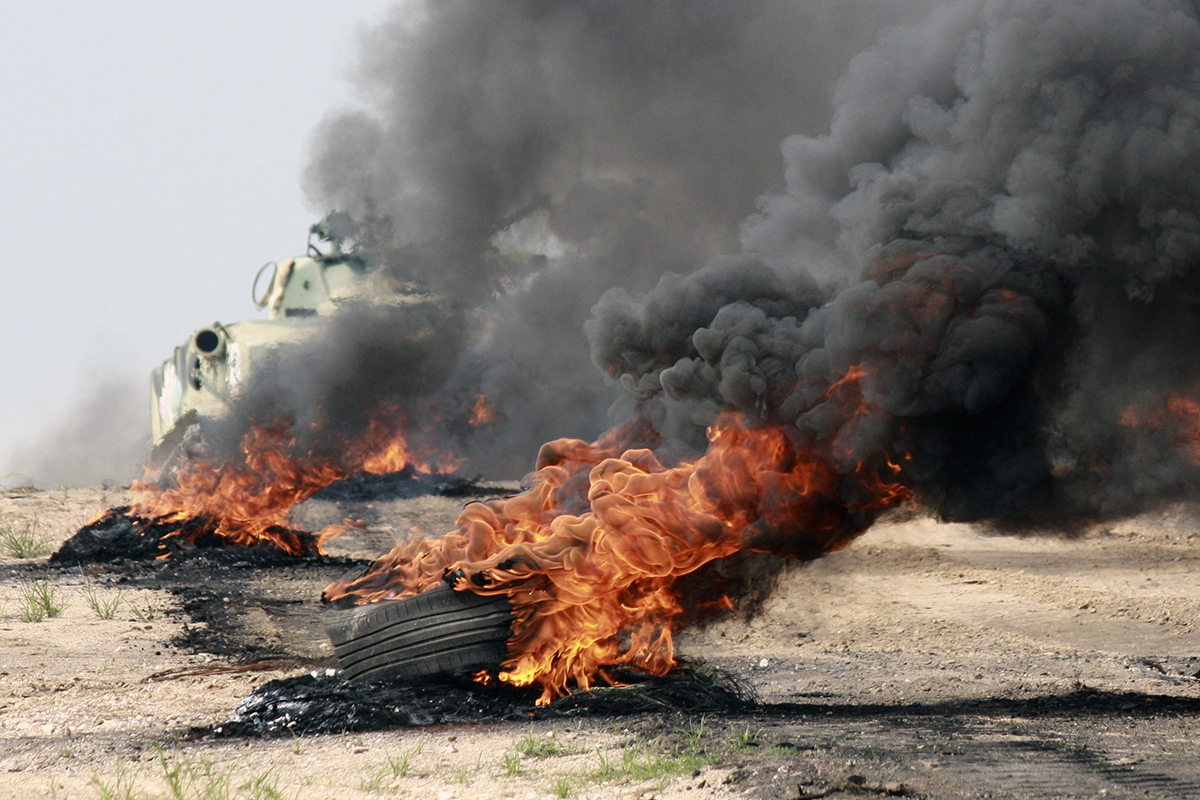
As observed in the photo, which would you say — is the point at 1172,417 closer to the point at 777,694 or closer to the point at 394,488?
the point at 777,694

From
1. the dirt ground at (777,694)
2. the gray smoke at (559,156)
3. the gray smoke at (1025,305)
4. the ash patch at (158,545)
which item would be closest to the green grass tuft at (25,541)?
the ash patch at (158,545)

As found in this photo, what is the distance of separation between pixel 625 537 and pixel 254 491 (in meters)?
9.65

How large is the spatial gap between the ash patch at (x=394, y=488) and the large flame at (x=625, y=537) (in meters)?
9.97

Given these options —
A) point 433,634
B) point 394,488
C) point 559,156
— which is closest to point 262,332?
point 394,488

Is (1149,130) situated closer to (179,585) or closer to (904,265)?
(904,265)

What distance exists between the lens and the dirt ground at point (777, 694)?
4.78 metres

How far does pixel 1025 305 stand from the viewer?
6883 millimetres

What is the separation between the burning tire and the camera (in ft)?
21.5

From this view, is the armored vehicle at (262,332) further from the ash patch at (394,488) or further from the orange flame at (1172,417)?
the orange flame at (1172,417)

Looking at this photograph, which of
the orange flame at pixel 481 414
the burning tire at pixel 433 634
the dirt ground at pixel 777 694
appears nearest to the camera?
the dirt ground at pixel 777 694

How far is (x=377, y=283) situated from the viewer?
18344 mm

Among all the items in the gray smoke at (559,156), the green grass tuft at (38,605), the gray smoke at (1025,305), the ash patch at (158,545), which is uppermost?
the gray smoke at (559,156)

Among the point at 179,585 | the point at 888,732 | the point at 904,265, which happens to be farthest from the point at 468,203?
the point at 888,732

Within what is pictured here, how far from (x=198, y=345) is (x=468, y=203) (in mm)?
4708
